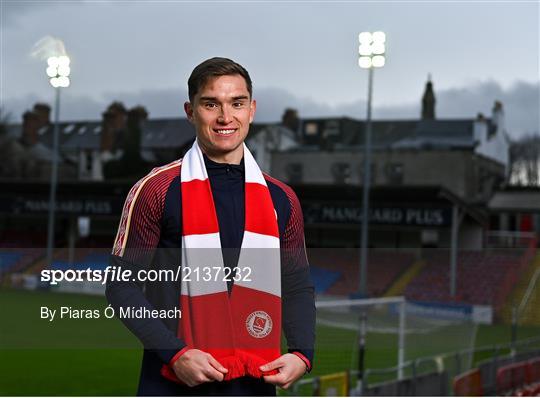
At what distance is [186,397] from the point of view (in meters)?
2.28

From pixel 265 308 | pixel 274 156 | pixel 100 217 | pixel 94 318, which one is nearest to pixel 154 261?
pixel 265 308

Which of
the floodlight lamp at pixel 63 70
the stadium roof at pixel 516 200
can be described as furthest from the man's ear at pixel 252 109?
the stadium roof at pixel 516 200

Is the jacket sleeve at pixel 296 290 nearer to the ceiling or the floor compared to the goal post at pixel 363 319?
nearer to the ceiling

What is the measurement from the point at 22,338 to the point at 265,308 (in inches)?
80.2

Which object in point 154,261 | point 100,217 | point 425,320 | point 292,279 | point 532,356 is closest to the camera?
point 154,261

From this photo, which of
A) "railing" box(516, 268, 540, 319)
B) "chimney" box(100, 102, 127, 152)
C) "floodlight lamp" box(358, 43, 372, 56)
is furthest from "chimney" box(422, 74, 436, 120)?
"floodlight lamp" box(358, 43, 372, 56)

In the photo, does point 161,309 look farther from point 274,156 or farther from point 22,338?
point 274,156

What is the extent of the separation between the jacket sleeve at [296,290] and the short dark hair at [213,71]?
1.25ft

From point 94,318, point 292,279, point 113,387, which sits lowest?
point 113,387

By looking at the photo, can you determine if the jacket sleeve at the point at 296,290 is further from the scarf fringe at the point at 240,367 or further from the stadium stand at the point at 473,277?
the stadium stand at the point at 473,277

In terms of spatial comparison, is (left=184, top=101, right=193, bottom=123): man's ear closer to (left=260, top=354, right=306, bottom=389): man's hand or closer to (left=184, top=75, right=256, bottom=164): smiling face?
(left=184, top=75, right=256, bottom=164): smiling face

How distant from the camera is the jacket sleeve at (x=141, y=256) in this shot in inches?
85.0

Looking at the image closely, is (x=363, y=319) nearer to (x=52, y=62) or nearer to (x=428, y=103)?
(x=52, y=62)

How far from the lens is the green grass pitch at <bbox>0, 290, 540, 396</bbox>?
9.78 feet
